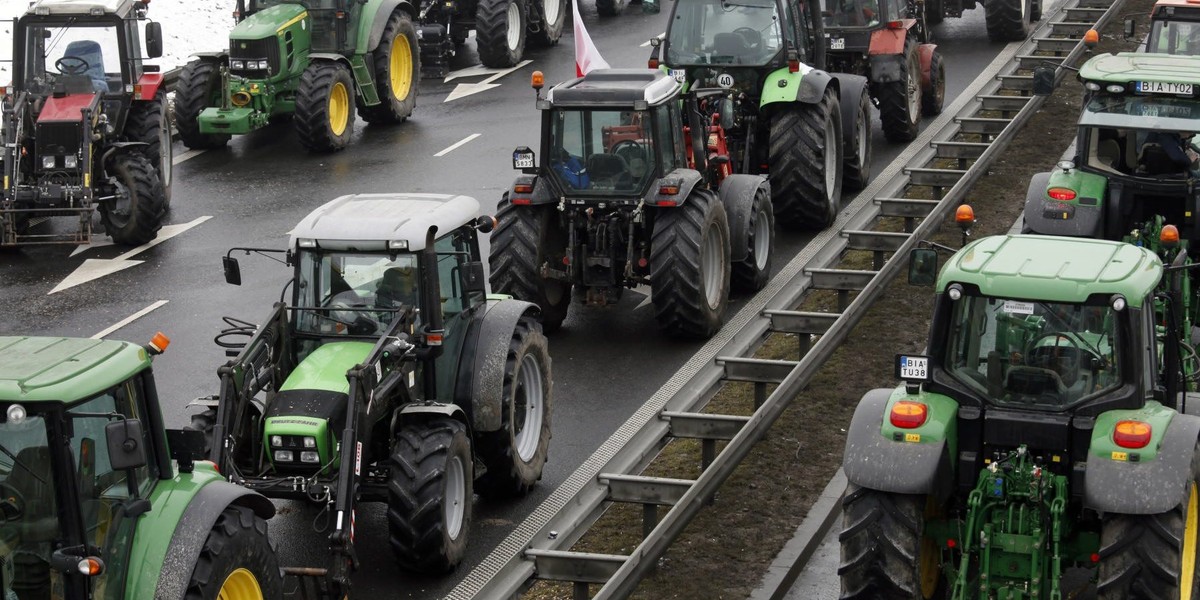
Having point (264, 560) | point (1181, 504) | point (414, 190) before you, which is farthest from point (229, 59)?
point (1181, 504)

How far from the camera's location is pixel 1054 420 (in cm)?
923

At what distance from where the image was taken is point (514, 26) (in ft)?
88.7

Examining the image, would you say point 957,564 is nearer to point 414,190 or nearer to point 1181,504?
point 1181,504

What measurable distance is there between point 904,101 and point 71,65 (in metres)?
9.85

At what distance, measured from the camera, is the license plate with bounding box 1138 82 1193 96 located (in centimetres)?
1422

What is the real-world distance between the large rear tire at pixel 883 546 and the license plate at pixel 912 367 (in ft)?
2.13

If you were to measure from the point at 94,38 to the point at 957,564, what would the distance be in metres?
13.2

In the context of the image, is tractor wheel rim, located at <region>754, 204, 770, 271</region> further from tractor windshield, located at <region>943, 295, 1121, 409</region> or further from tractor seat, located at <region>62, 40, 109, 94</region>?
tractor seat, located at <region>62, 40, 109, 94</region>

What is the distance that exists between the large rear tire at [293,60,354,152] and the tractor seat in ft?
10.6

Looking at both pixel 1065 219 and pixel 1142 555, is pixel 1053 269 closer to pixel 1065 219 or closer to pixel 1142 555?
pixel 1142 555

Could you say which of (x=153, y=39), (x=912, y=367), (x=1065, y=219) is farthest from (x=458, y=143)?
(x=912, y=367)

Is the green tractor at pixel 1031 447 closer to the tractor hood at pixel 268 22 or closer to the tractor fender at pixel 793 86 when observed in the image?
the tractor fender at pixel 793 86

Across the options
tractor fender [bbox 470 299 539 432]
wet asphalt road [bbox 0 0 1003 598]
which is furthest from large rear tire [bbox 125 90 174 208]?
tractor fender [bbox 470 299 539 432]

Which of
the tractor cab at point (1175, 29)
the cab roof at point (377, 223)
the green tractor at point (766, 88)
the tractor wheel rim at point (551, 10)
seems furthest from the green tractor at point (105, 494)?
the tractor wheel rim at point (551, 10)
